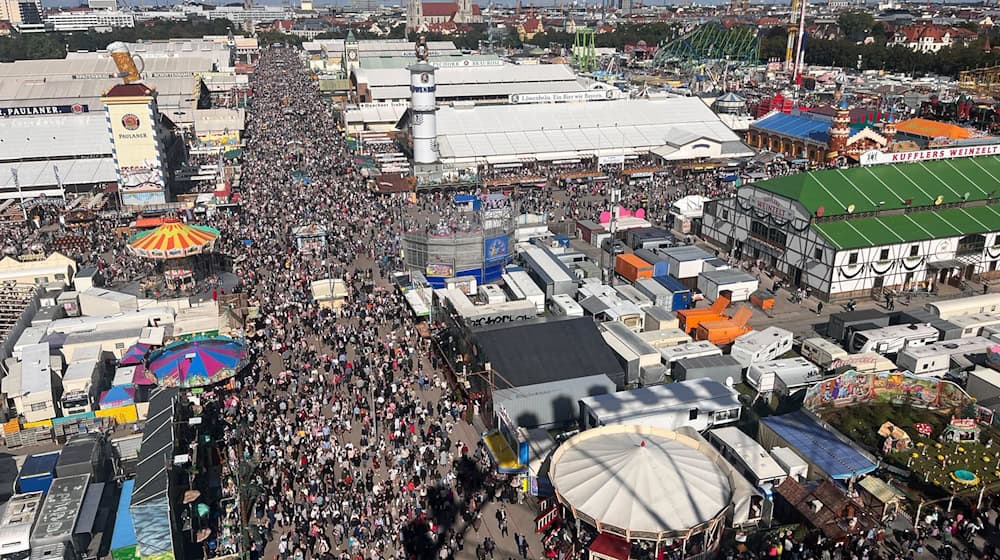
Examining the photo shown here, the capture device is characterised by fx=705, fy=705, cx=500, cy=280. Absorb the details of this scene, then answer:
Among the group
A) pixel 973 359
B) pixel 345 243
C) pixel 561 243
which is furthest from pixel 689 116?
pixel 973 359

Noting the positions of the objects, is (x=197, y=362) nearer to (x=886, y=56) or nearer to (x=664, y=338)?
(x=664, y=338)

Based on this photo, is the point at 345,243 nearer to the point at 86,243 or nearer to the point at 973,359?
the point at 86,243

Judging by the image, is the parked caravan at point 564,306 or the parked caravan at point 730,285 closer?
the parked caravan at point 564,306

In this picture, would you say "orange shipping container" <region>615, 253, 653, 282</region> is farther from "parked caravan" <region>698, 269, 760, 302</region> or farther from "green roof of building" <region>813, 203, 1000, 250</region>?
"green roof of building" <region>813, 203, 1000, 250</region>

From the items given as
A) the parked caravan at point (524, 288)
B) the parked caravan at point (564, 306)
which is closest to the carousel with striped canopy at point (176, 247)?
the parked caravan at point (524, 288)

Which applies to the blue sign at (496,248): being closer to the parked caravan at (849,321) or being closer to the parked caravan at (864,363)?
the parked caravan at (849,321)

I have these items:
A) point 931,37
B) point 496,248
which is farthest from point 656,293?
point 931,37
